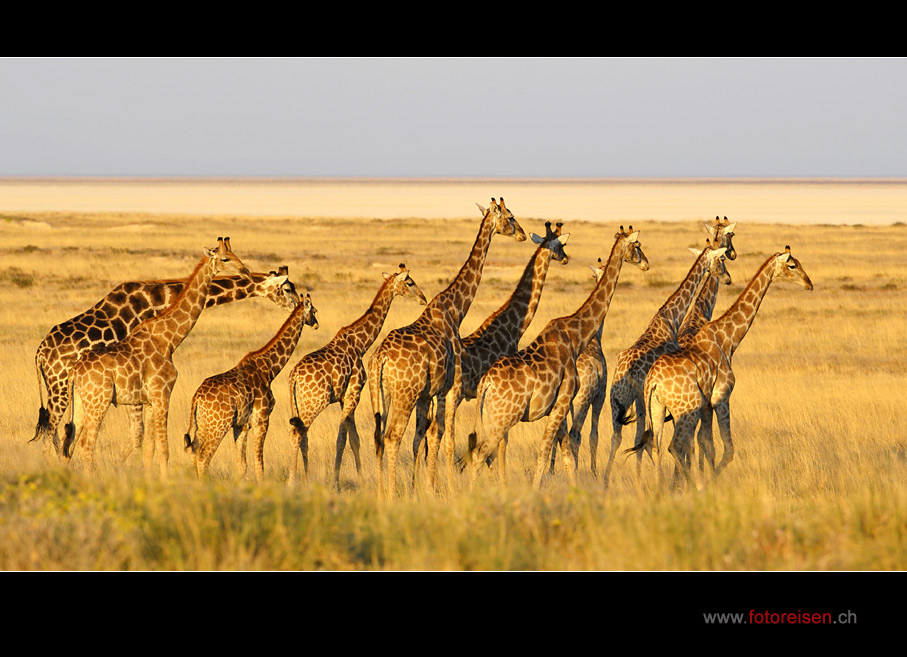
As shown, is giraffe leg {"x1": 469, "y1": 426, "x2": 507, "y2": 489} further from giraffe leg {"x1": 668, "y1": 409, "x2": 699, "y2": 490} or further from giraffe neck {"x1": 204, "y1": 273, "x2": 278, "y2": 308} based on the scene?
giraffe neck {"x1": 204, "y1": 273, "x2": 278, "y2": 308}

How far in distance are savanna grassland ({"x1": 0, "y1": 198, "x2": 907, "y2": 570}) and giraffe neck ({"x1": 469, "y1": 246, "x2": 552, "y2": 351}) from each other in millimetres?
1721

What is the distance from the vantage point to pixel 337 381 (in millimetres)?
11289

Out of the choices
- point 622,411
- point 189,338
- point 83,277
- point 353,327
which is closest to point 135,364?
point 353,327

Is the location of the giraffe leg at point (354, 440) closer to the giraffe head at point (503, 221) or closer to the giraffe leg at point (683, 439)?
the giraffe head at point (503, 221)

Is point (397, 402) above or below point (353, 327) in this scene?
below

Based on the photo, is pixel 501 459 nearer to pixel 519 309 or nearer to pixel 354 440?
pixel 354 440

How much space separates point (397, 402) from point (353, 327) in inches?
55.5

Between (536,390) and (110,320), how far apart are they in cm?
520

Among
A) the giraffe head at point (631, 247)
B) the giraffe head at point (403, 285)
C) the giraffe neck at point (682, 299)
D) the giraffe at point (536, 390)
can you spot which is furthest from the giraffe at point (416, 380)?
the giraffe neck at point (682, 299)

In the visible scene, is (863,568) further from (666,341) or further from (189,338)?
(189,338)

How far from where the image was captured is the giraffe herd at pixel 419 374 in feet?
34.9

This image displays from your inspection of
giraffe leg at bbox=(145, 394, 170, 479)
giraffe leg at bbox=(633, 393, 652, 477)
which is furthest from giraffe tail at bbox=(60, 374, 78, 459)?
giraffe leg at bbox=(633, 393, 652, 477)

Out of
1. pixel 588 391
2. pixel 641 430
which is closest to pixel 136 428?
pixel 588 391

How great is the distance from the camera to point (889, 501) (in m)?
8.23
